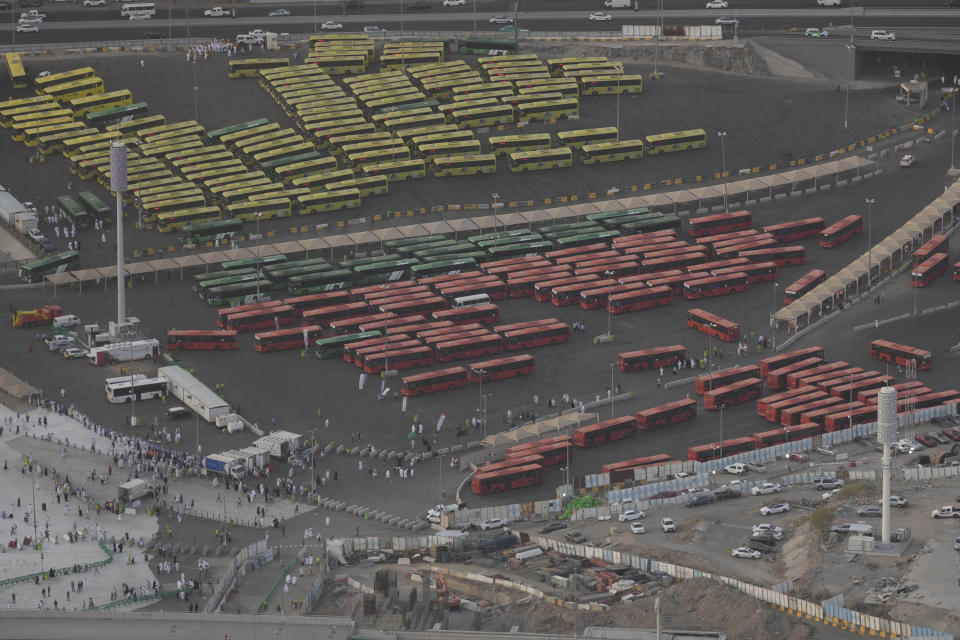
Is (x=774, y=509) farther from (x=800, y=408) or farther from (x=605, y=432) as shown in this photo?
(x=800, y=408)

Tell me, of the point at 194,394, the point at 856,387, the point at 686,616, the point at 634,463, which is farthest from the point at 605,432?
the point at 686,616

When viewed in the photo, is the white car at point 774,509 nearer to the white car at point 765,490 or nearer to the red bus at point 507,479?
the white car at point 765,490

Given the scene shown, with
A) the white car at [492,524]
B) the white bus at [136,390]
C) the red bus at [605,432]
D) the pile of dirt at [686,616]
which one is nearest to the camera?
the pile of dirt at [686,616]

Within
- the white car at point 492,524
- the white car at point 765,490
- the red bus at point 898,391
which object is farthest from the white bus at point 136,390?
the red bus at point 898,391

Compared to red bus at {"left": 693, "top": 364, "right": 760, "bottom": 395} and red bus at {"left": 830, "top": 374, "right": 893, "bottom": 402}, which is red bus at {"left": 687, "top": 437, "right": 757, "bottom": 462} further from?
red bus at {"left": 830, "top": 374, "right": 893, "bottom": 402}

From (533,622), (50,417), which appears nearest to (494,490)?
(533,622)

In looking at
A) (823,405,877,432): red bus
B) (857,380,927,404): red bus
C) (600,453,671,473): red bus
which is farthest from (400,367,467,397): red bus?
(857,380,927,404): red bus
